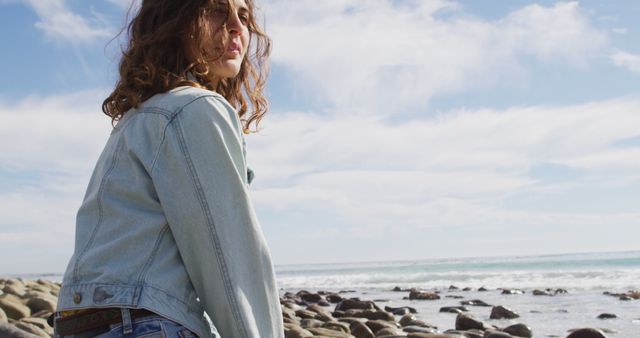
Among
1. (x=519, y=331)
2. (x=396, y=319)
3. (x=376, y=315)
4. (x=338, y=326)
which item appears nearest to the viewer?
(x=338, y=326)

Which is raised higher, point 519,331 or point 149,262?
point 149,262

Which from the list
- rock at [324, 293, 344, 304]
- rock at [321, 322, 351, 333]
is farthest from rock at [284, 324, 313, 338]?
rock at [324, 293, 344, 304]

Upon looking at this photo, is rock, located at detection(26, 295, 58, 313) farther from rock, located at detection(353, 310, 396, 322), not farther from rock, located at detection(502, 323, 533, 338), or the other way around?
rock, located at detection(502, 323, 533, 338)

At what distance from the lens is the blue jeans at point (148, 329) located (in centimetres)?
165

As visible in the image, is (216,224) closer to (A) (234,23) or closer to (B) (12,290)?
(A) (234,23)

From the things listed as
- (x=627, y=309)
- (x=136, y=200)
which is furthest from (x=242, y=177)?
(x=627, y=309)

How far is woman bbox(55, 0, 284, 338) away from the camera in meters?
1.69

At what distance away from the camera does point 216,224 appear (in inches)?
67.4

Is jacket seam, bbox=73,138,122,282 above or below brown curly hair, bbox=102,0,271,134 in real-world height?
below

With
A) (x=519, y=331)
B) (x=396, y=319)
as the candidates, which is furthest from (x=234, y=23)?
(x=396, y=319)

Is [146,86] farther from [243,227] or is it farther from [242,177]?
[243,227]

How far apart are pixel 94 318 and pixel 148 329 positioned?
153 mm

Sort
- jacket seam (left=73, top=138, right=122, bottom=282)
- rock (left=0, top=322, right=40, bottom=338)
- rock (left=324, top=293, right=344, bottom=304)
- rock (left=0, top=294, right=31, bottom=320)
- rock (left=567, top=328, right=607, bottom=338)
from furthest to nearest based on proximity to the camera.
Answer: rock (left=324, top=293, right=344, bottom=304) < rock (left=0, top=294, right=31, bottom=320) < rock (left=567, top=328, right=607, bottom=338) < rock (left=0, top=322, right=40, bottom=338) < jacket seam (left=73, top=138, right=122, bottom=282)

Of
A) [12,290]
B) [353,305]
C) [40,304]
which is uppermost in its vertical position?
[12,290]
